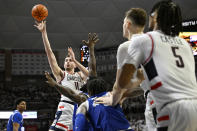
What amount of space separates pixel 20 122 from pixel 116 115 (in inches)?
232

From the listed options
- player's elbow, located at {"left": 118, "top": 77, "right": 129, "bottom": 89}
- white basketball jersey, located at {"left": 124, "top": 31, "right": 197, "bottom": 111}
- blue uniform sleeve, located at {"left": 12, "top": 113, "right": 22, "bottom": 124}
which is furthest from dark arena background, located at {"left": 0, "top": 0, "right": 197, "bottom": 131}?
white basketball jersey, located at {"left": 124, "top": 31, "right": 197, "bottom": 111}

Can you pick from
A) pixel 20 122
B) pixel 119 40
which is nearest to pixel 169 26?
pixel 20 122

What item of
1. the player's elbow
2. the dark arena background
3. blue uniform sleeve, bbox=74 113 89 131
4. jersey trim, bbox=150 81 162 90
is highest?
the dark arena background

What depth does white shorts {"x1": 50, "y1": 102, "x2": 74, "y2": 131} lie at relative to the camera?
557 centimetres

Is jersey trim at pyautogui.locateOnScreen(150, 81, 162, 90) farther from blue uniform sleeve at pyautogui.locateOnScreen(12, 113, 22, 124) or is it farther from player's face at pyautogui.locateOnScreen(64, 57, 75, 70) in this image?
blue uniform sleeve at pyautogui.locateOnScreen(12, 113, 22, 124)

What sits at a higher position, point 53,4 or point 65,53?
point 53,4

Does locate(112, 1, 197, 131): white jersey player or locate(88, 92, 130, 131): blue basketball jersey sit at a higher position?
locate(112, 1, 197, 131): white jersey player

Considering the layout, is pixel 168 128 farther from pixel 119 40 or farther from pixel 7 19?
pixel 7 19

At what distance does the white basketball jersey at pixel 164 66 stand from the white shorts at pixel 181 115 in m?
0.06

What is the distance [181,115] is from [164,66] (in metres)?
0.42

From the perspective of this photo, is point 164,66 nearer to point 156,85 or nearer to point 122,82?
point 156,85

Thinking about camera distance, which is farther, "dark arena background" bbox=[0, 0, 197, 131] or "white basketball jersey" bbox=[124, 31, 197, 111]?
"dark arena background" bbox=[0, 0, 197, 131]

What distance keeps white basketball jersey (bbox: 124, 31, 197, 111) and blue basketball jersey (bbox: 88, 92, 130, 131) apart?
4.16 feet

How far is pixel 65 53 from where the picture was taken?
82.8 feet
